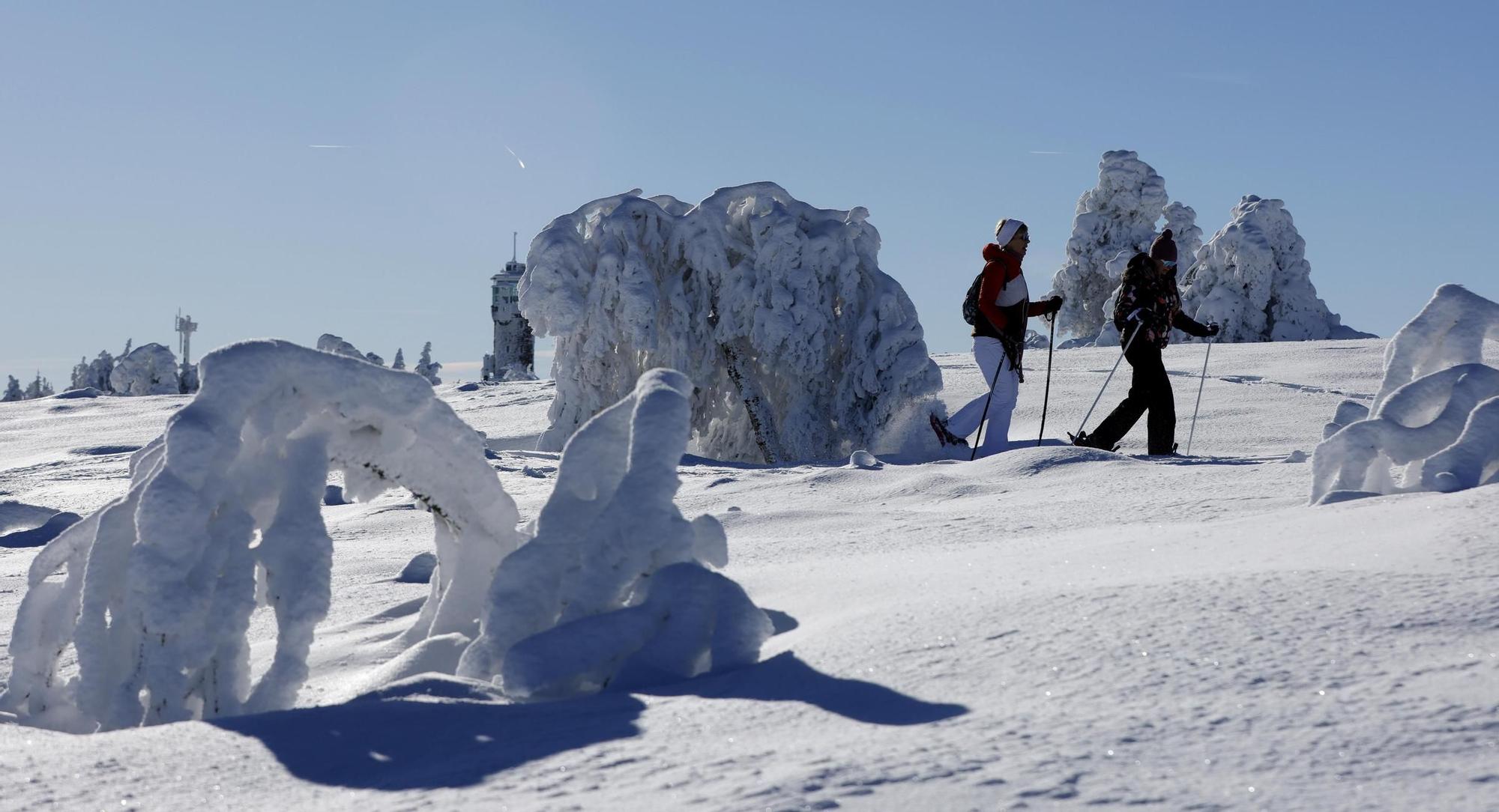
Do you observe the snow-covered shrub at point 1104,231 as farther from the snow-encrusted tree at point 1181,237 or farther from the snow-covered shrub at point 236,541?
the snow-covered shrub at point 236,541

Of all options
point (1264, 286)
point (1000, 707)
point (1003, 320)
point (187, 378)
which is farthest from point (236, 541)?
point (187, 378)

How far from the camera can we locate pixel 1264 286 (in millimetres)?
26281

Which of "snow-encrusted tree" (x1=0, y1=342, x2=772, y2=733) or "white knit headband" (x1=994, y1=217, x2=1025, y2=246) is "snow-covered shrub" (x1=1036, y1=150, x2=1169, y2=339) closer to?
"white knit headband" (x1=994, y1=217, x2=1025, y2=246)

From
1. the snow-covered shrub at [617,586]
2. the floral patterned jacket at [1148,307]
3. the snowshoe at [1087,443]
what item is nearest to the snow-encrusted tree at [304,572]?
the snow-covered shrub at [617,586]

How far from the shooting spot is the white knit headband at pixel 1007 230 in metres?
8.59

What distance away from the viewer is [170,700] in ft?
8.79

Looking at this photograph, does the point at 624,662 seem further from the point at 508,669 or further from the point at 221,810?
the point at 221,810

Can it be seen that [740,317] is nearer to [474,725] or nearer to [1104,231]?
[474,725]

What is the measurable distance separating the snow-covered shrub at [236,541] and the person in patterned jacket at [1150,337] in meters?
5.37

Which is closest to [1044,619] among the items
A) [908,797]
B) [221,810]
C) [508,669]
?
[908,797]

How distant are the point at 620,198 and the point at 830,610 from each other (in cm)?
805

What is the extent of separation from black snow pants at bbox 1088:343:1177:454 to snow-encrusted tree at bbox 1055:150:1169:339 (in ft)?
79.4

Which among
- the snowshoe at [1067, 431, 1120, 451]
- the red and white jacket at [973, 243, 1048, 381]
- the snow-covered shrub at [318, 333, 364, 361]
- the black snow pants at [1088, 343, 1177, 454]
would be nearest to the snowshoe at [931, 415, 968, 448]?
the red and white jacket at [973, 243, 1048, 381]

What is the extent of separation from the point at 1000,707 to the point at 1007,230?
6.84m
